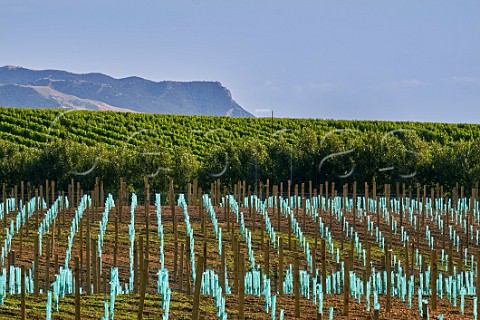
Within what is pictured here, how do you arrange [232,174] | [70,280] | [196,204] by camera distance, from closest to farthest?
[70,280] → [196,204] → [232,174]

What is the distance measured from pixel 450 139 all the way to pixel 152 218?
45935 mm

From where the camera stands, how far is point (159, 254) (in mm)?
25531

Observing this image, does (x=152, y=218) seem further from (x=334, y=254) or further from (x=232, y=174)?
(x=232, y=174)

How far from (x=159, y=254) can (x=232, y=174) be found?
24617mm

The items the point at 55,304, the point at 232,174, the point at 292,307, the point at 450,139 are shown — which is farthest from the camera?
the point at 450,139

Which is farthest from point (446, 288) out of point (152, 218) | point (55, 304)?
point (152, 218)

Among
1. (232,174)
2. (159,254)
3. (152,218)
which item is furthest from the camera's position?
(232,174)

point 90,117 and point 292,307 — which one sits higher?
point 90,117

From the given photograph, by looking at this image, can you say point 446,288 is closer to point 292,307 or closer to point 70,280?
point 292,307

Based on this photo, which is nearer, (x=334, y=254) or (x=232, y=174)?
(x=334, y=254)

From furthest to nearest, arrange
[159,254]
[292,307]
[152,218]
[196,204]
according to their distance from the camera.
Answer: [196,204], [152,218], [159,254], [292,307]

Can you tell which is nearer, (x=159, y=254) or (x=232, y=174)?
(x=159, y=254)

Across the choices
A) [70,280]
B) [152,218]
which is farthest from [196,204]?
[70,280]

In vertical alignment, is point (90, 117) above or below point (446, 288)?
above
